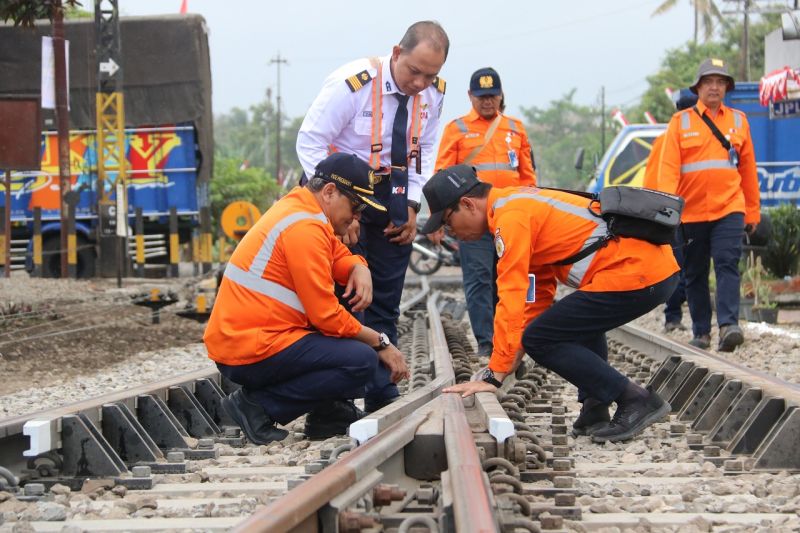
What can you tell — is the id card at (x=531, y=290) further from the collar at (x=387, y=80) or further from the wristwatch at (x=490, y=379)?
the collar at (x=387, y=80)

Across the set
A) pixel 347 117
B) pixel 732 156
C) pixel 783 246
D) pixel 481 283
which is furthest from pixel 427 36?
pixel 783 246

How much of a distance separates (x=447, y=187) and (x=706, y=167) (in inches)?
180

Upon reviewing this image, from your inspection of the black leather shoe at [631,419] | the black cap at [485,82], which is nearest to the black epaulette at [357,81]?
the black leather shoe at [631,419]

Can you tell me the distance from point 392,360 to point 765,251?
10.7m

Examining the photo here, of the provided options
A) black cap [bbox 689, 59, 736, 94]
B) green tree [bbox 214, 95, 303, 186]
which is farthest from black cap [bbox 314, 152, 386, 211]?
green tree [bbox 214, 95, 303, 186]

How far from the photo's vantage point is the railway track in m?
3.41

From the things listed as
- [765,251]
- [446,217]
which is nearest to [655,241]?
[446,217]

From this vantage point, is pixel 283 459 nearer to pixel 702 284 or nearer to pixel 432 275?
pixel 702 284

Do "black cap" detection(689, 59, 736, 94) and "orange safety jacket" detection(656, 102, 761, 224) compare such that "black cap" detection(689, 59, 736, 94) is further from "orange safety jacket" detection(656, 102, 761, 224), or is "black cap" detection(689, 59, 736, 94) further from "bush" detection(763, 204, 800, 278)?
"bush" detection(763, 204, 800, 278)

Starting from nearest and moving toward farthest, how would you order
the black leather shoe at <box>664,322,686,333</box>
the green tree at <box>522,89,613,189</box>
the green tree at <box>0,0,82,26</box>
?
the black leather shoe at <box>664,322,686,333</box>, the green tree at <box>0,0,82,26</box>, the green tree at <box>522,89,613,189</box>

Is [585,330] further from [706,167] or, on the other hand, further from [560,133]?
[560,133]

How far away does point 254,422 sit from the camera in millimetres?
5309

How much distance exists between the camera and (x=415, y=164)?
653 centimetres

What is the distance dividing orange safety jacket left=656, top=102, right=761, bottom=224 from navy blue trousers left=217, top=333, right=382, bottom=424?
15.1ft
